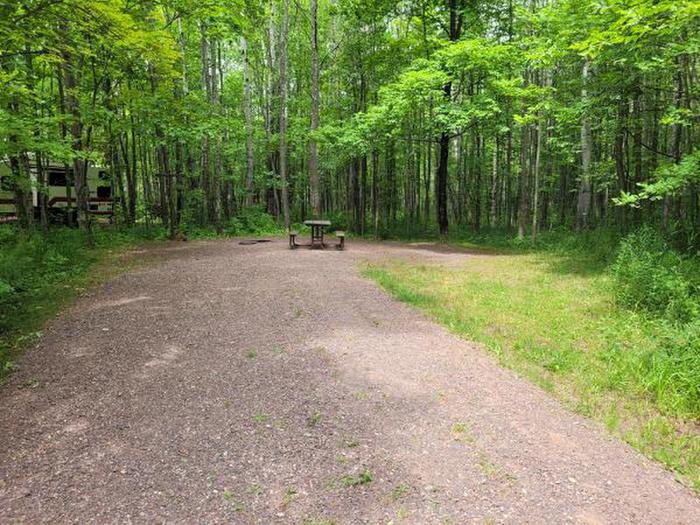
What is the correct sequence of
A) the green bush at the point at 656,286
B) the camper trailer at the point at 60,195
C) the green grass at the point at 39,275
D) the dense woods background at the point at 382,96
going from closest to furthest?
the green grass at the point at 39,275 → the green bush at the point at 656,286 → the dense woods background at the point at 382,96 → the camper trailer at the point at 60,195

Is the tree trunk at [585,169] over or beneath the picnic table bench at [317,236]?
over

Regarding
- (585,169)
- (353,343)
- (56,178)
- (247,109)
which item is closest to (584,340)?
(353,343)

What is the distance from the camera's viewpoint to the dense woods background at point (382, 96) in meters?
8.15

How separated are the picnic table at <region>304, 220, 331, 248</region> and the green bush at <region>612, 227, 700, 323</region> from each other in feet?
27.6

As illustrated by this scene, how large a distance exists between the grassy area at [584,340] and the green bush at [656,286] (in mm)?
226

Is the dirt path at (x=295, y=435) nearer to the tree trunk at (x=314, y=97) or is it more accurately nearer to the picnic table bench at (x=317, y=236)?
the picnic table bench at (x=317, y=236)

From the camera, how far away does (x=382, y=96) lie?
17.6 meters

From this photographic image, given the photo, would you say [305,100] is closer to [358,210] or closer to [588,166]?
[358,210]

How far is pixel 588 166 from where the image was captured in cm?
1509

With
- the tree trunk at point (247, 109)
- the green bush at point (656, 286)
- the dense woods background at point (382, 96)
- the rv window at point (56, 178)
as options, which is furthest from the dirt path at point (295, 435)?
the rv window at point (56, 178)

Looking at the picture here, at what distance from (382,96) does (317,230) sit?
20.6 ft

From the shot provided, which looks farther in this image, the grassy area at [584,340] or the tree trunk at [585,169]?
the tree trunk at [585,169]

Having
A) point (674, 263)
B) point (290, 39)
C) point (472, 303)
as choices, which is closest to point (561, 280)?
point (674, 263)

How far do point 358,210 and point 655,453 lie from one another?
18825 mm
